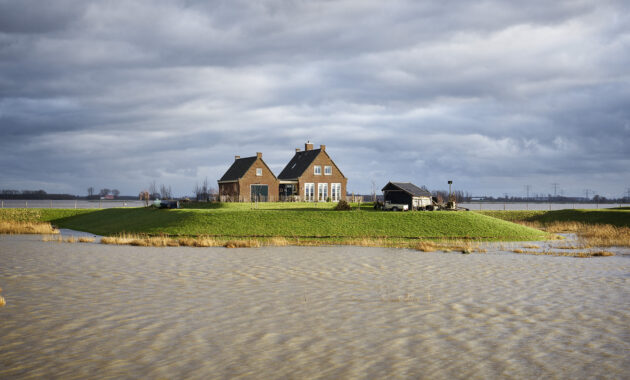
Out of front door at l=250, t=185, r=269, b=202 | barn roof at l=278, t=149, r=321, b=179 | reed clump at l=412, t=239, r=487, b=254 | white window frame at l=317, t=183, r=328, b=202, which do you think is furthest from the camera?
barn roof at l=278, t=149, r=321, b=179

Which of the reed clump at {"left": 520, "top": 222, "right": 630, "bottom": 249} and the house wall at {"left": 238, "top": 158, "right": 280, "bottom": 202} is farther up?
the house wall at {"left": 238, "top": 158, "right": 280, "bottom": 202}

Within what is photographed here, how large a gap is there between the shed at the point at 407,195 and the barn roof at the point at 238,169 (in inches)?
972

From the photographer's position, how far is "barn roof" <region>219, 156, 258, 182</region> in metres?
71.7

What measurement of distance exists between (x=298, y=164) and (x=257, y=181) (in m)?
8.63

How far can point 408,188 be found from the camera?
51625 mm

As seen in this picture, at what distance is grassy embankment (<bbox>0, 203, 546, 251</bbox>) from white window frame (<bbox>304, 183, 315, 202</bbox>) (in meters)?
27.6

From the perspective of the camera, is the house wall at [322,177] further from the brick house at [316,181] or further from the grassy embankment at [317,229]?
the grassy embankment at [317,229]

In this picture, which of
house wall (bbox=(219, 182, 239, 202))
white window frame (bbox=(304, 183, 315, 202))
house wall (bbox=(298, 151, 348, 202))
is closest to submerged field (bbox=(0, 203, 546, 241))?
house wall (bbox=(219, 182, 239, 202))

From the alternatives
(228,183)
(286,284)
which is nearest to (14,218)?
(228,183)

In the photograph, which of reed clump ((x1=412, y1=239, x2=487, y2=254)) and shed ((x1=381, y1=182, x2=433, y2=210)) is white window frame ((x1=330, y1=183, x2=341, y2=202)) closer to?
shed ((x1=381, y1=182, x2=433, y2=210))

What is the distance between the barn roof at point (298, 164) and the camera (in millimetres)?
74162

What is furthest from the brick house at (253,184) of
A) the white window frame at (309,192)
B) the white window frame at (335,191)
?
the white window frame at (335,191)

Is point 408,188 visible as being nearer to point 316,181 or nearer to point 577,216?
point 577,216

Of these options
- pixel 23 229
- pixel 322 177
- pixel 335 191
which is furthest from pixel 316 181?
pixel 23 229
